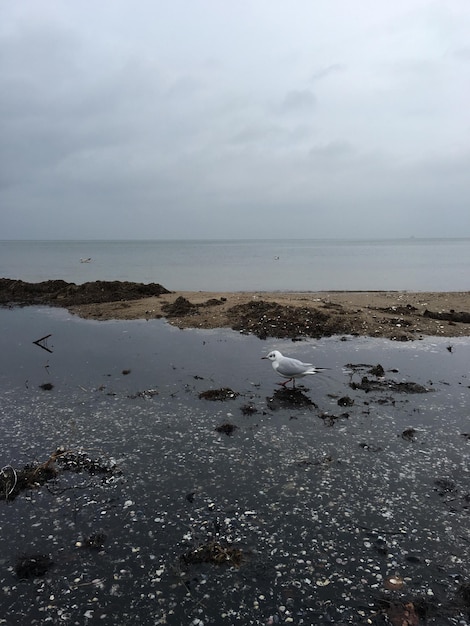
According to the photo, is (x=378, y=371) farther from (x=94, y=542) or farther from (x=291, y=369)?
(x=94, y=542)

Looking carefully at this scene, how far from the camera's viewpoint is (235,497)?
23.1 feet

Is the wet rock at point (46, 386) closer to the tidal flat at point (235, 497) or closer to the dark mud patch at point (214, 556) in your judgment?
the tidal flat at point (235, 497)

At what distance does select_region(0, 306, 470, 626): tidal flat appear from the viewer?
5152 mm

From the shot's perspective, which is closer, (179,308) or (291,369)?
(291,369)

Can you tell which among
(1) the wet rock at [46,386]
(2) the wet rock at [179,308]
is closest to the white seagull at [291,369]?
(1) the wet rock at [46,386]

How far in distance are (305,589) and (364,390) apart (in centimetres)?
715

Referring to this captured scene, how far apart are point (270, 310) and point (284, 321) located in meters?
1.55

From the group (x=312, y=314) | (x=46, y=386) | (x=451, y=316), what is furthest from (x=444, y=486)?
(x=451, y=316)

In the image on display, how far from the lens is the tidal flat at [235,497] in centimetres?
515

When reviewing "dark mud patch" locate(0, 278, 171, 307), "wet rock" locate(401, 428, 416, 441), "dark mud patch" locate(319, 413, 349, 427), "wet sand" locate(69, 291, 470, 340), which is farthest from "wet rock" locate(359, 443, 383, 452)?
"dark mud patch" locate(0, 278, 171, 307)

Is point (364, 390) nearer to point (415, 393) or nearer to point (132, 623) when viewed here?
point (415, 393)

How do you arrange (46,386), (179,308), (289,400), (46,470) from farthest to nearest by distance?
(179,308)
(46,386)
(289,400)
(46,470)

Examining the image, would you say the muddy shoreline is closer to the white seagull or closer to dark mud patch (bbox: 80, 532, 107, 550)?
the white seagull

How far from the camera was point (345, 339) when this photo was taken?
17328mm
